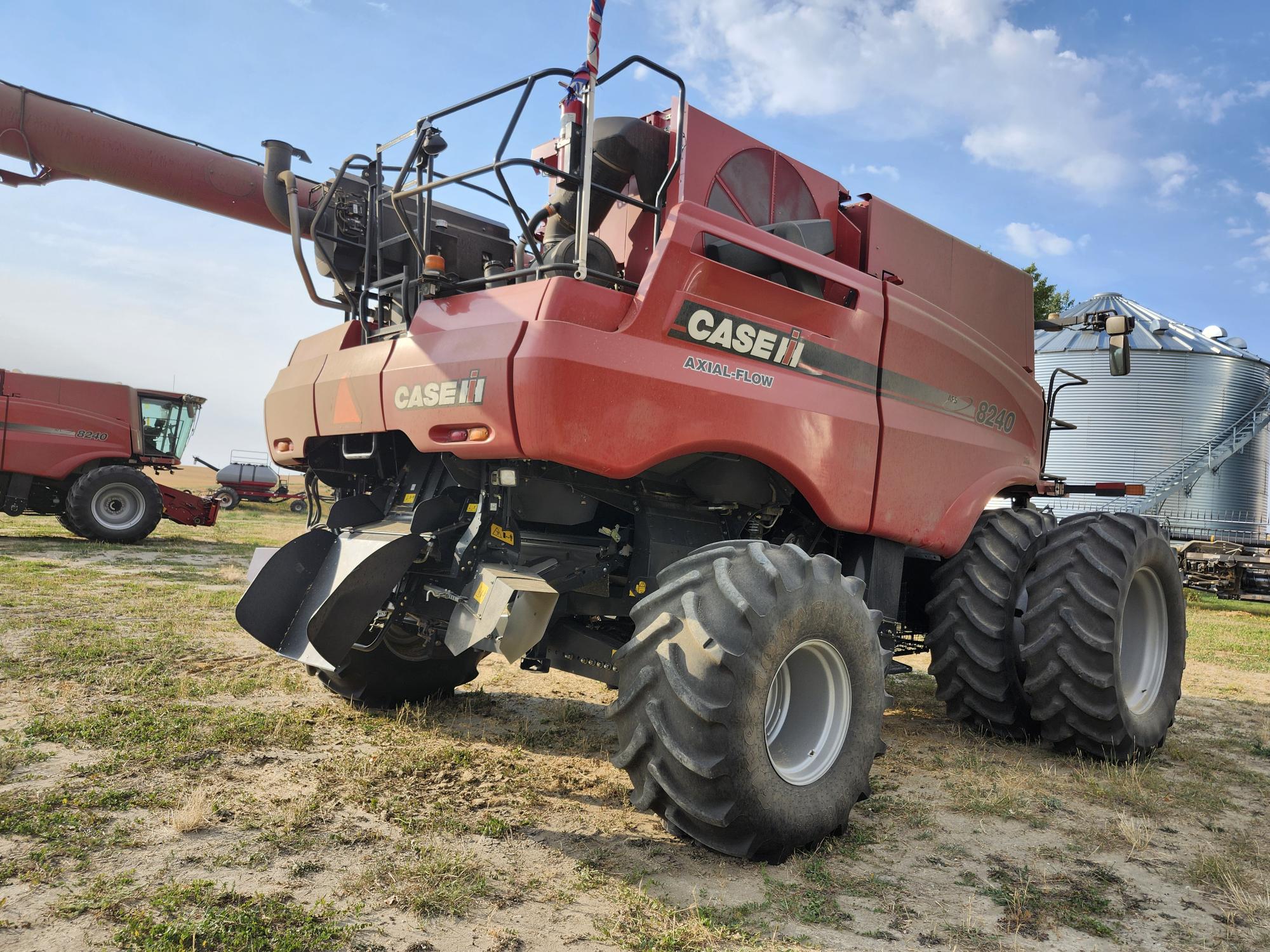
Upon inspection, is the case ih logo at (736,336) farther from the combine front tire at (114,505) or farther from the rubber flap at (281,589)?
the combine front tire at (114,505)

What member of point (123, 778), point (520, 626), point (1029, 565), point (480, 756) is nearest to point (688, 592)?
point (520, 626)

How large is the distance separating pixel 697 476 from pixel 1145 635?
11.1ft

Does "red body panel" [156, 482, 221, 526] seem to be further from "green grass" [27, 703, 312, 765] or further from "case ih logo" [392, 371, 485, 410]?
"case ih logo" [392, 371, 485, 410]

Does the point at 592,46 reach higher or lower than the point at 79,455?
higher

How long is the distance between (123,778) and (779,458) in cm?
306

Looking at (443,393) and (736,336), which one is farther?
(736,336)

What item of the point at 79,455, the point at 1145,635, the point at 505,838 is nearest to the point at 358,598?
the point at 505,838

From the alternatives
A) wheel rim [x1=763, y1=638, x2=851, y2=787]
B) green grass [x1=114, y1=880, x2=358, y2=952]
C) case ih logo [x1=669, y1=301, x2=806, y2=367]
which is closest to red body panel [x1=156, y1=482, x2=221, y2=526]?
case ih logo [x1=669, y1=301, x2=806, y2=367]

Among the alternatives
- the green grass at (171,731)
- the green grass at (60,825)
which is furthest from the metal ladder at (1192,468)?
the green grass at (60,825)

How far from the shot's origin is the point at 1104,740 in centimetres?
493

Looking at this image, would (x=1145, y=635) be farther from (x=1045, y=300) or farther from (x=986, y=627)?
(x=1045, y=300)

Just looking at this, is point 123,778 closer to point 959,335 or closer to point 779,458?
point 779,458

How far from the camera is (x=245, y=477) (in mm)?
33406

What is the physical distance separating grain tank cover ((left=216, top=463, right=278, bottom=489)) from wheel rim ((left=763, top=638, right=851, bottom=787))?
32.7 meters
